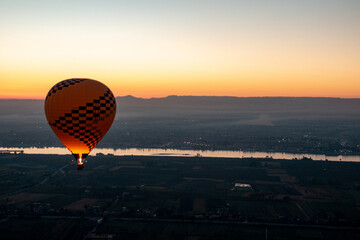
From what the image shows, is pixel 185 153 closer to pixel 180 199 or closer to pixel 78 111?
pixel 180 199

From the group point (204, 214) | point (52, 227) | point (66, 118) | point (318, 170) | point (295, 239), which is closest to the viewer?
point (66, 118)

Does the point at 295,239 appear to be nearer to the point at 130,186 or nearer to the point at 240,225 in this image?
the point at 240,225

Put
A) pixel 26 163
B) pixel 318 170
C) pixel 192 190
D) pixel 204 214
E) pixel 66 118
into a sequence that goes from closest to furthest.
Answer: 1. pixel 66 118
2. pixel 204 214
3. pixel 192 190
4. pixel 318 170
5. pixel 26 163

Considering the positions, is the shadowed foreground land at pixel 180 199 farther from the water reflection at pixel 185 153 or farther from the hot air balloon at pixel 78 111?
the hot air balloon at pixel 78 111

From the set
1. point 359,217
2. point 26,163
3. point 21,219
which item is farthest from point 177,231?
point 26,163

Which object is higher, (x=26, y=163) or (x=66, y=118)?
(x=66, y=118)

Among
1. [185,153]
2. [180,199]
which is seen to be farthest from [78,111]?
[185,153]

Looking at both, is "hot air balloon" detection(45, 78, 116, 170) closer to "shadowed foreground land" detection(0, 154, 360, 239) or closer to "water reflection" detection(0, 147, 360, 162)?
"shadowed foreground land" detection(0, 154, 360, 239)
